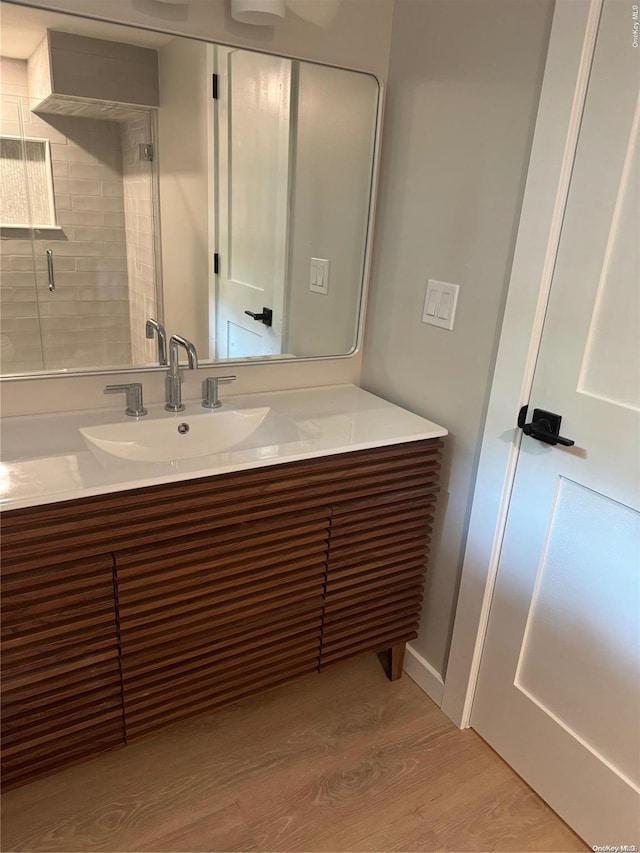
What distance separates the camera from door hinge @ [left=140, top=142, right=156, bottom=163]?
4.91 ft

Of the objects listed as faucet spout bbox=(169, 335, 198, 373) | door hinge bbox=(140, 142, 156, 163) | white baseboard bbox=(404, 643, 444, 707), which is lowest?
white baseboard bbox=(404, 643, 444, 707)

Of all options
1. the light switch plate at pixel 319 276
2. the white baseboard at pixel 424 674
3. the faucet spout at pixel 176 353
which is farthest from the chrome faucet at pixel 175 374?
the white baseboard at pixel 424 674

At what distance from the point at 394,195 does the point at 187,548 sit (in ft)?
3.83

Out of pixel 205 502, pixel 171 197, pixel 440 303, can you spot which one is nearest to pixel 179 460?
pixel 205 502

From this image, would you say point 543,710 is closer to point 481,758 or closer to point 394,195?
point 481,758

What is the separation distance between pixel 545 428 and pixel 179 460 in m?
0.84

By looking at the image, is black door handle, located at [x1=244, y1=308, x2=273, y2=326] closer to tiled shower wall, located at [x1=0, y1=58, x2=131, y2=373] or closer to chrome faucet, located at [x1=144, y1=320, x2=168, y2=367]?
chrome faucet, located at [x1=144, y1=320, x2=168, y2=367]

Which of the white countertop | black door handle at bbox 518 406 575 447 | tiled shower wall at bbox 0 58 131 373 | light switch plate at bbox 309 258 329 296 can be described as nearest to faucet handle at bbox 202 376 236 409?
the white countertop

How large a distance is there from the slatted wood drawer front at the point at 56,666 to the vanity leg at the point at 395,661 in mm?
850

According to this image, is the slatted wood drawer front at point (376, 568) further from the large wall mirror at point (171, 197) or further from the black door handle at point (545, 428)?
the large wall mirror at point (171, 197)

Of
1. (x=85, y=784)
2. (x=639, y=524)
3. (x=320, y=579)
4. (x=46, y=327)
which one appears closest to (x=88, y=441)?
(x=46, y=327)

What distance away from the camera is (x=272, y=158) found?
172cm

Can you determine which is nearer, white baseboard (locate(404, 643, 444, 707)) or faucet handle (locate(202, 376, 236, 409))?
faucet handle (locate(202, 376, 236, 409))

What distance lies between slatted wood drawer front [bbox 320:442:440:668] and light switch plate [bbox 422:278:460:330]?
1.14ft
